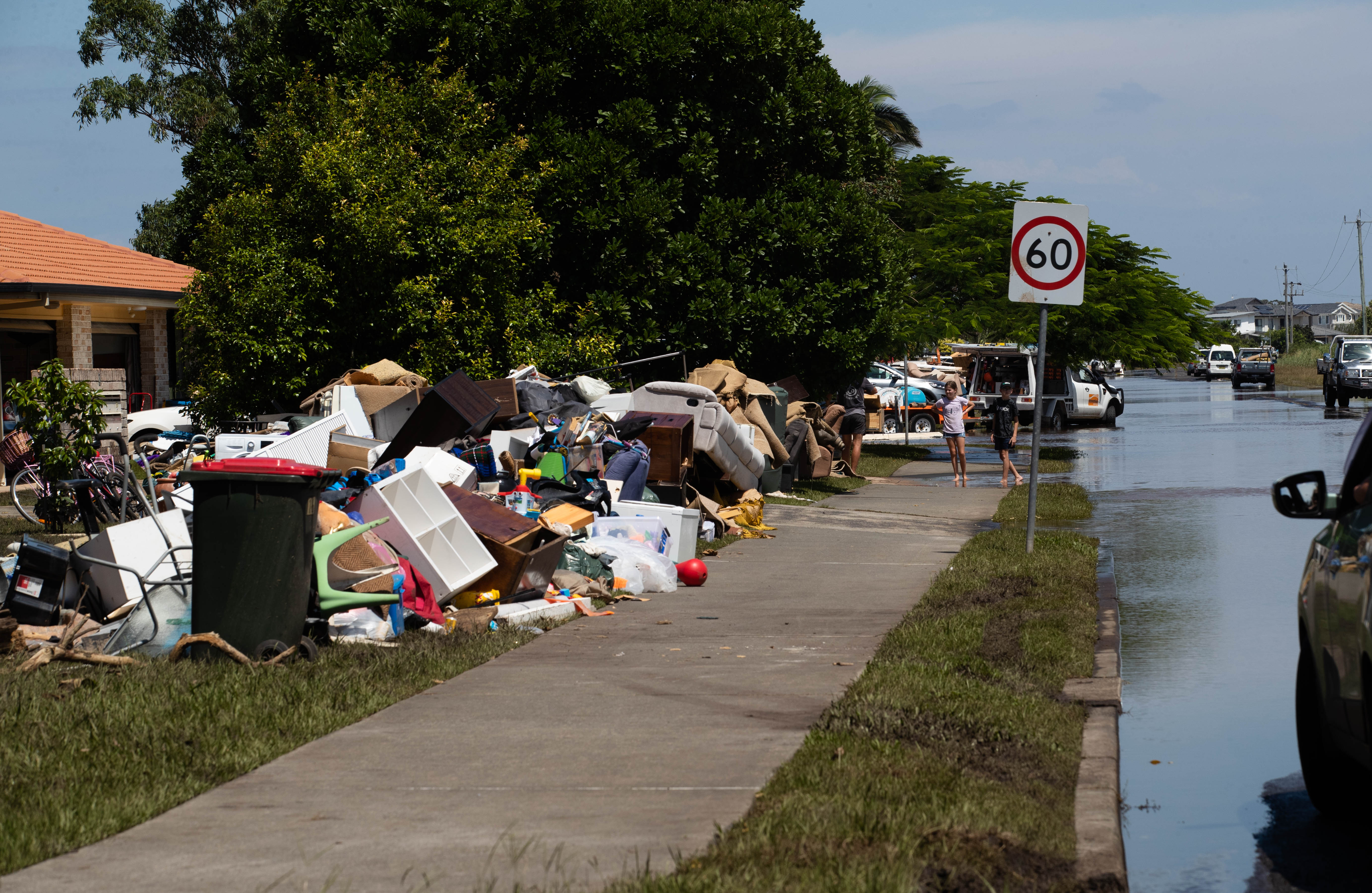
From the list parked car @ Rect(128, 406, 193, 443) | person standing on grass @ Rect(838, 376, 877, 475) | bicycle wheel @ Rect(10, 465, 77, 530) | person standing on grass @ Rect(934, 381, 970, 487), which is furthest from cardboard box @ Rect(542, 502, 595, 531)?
parked car @ Rect(128, 406, 193, 443)

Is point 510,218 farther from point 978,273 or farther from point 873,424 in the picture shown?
point 873,424

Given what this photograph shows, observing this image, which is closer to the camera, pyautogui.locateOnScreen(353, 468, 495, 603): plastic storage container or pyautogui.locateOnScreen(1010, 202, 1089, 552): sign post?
pyautogui.locateOnScreen(353, 468, 495, 603): plastic storage container

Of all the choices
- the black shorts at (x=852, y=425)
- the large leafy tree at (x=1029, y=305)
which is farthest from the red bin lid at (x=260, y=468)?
the large leafy tree at (x=1029, y=305)

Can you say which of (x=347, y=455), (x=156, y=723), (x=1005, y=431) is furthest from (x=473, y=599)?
(x=1005, y=431)

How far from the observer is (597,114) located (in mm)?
20641

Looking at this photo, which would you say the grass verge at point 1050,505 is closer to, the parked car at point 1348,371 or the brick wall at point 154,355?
the brick wall at point 154,355

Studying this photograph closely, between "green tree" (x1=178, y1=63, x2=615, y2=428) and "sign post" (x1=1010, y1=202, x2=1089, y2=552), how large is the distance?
26.1 feet

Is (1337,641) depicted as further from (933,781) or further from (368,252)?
(368,252)

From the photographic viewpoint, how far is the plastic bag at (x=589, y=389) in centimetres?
1661

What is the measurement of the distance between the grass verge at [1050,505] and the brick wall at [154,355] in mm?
16998

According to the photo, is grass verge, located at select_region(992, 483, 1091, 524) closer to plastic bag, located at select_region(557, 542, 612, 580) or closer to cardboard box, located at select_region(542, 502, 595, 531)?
cardboard box, located at select_region(542, 502, 595, 531)

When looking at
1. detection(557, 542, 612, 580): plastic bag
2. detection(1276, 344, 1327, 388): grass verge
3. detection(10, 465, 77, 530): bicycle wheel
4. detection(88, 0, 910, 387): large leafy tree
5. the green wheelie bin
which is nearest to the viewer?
the green wheelie bin

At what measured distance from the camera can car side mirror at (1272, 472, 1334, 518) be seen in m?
5.48

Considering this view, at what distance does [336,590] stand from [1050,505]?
39.3 feet
